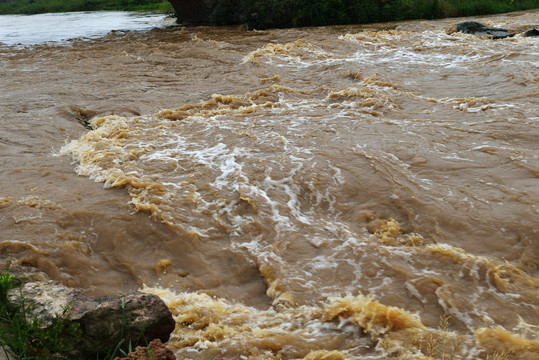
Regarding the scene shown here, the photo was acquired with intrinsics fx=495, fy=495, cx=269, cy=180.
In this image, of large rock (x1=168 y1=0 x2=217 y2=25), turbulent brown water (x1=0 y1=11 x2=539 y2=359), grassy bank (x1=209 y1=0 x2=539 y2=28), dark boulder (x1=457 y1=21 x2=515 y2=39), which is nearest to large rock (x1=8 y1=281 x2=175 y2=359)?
turbulent brown water (x1=0 y1=11 x2=539 y2=359)

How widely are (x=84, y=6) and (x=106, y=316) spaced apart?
47.3 m

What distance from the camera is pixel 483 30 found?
15461 millimetres

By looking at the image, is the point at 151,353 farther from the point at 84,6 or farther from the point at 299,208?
the point at 84,6

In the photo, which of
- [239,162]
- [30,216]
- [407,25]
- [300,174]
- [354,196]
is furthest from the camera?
[407,25]

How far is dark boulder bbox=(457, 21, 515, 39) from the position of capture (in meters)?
14.8

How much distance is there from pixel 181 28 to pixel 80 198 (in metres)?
19.1

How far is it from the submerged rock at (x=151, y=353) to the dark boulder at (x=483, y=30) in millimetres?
14853

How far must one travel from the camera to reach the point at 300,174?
6004mm

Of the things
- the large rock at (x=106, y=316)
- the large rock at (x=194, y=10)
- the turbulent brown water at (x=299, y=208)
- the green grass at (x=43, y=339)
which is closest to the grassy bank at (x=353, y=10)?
the large rock at (x=194, y=10)

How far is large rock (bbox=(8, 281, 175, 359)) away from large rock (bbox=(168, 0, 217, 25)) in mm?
22334

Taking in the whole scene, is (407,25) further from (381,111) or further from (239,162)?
(239,162)

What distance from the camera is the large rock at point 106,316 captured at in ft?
10.3

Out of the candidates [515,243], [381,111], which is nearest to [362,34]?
[381,111]

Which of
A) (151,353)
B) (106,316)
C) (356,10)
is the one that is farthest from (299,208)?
(356,10)
